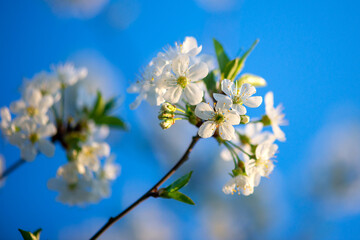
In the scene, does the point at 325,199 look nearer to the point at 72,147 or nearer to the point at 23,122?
the point at 72,147

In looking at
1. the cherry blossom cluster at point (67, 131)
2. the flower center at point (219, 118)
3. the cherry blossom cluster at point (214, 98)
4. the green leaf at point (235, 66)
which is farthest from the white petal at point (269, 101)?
the cherry blossom cluster at point (67, 131)

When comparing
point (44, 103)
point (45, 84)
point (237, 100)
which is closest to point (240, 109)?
point (237, 100)

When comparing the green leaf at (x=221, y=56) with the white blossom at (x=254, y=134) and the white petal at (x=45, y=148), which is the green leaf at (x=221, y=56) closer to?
the white blossom at (x=254, y=134)

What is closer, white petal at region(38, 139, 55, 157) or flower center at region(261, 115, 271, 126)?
flower center at region(261, 115, 271, 126)

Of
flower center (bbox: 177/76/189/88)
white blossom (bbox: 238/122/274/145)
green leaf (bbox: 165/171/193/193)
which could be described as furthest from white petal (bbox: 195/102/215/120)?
white blossom (bbox: 238/122/274/145)

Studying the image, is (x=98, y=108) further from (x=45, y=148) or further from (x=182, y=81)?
(x=182, y=81)

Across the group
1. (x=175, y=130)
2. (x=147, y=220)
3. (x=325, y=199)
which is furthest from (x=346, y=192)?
(x=147, y=220)

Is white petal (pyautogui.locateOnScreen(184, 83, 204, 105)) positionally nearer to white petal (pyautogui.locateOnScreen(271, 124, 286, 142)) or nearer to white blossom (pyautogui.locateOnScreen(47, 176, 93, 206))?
white petal (pyautogui.locateOnScreen(271, 124, 286, 142))
